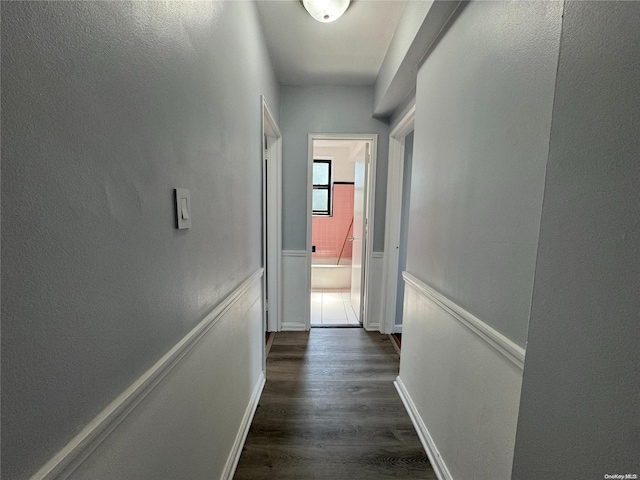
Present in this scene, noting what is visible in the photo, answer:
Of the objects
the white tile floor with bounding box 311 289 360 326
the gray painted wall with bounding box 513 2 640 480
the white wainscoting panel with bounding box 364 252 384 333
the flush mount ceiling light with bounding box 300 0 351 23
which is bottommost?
the white tile floor with bounding box 311 289 360 326

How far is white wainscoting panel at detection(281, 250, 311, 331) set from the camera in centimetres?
272

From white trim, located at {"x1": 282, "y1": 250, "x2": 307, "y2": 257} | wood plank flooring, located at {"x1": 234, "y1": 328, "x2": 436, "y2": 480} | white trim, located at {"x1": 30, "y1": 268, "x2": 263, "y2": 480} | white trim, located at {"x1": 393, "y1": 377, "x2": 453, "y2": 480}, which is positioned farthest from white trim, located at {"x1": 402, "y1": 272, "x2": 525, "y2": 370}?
white trim, located at {"x1": 282, "y1": 250, "x2": 307, "y2": 257}

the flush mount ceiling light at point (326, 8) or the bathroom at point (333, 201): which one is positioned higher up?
the flush mount ceiling light at point (326, 8)

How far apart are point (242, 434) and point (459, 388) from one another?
1128 mm

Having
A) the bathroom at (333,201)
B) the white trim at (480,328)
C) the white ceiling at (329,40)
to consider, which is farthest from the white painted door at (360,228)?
the bathroom at (333,201)

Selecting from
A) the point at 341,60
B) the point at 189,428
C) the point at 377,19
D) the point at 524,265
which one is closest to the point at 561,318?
the point at 524,265

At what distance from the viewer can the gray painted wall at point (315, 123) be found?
253 cm

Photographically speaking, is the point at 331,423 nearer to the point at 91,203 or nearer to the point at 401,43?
the point at 91,203

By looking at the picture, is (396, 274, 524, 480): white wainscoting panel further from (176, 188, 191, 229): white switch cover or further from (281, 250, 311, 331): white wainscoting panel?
(281, 250, 311, 331): white wainscoting panel

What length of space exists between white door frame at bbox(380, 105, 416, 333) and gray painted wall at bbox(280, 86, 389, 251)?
0.07 metres

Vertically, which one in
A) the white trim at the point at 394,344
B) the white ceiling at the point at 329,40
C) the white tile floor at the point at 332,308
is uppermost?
the white ceiling at the point at 329,40

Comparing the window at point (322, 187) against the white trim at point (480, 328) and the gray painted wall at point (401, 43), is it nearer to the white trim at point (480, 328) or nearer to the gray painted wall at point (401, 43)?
the gray painted wall at point (401, 43)

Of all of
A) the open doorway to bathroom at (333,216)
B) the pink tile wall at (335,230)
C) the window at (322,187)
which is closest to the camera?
the open doorway to bathroom at (333,216)

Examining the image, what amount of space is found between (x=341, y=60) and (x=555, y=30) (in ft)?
5.67
